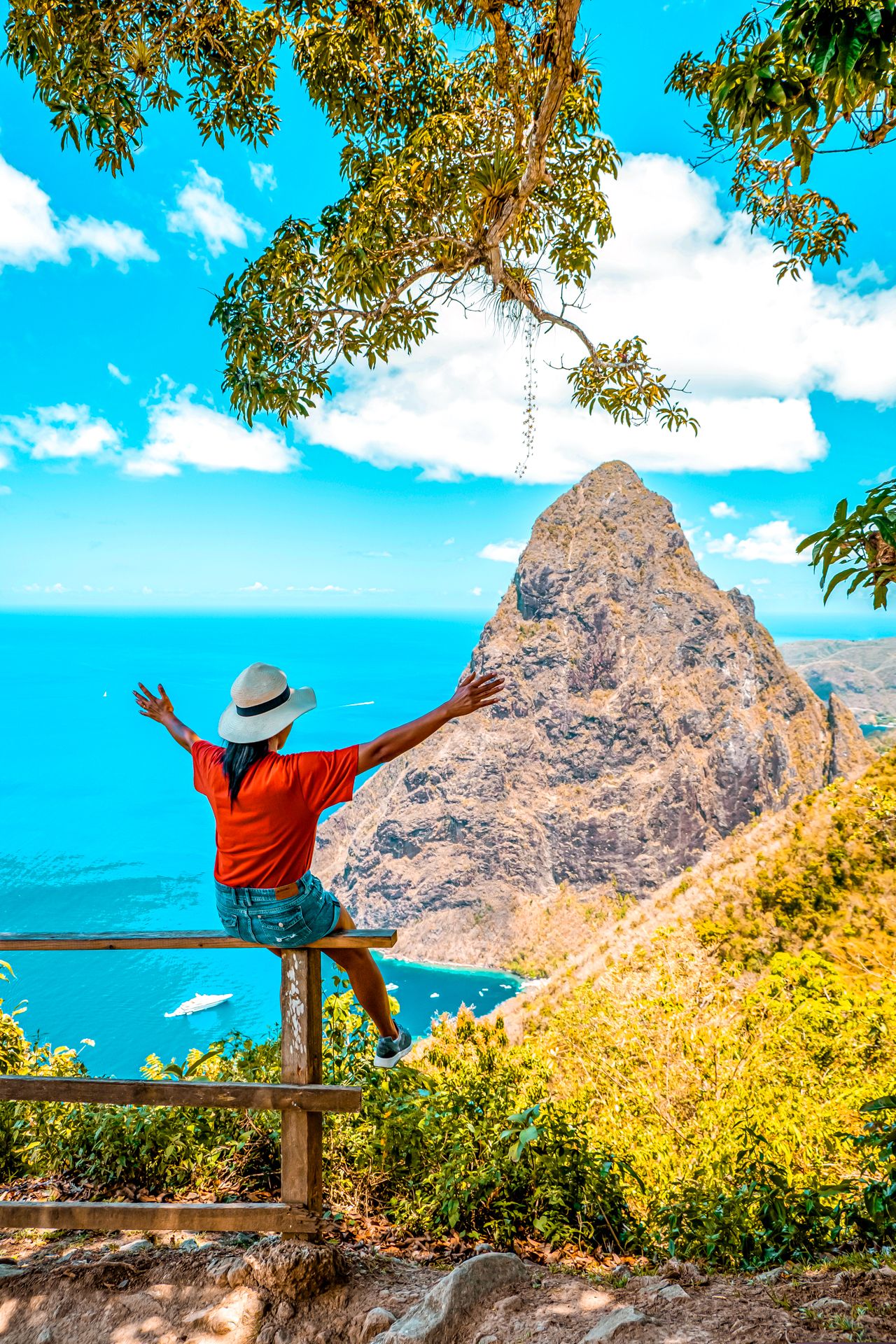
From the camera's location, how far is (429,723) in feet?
6.07

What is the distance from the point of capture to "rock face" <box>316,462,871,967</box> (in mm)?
77125

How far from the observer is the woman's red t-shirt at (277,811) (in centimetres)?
193

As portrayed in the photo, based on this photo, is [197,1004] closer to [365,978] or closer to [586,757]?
[365,978]

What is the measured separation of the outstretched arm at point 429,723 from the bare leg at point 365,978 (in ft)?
1.56

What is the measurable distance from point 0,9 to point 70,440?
148 metres

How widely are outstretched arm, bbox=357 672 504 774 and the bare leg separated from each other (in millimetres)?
474

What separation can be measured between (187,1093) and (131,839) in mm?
80033

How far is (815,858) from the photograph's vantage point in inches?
416

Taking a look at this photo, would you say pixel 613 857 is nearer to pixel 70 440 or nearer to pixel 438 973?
pixel 438 973

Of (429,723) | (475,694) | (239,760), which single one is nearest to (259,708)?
(239,760)

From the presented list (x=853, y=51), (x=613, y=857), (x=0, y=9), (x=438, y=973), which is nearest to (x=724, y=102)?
(x=853, y=51)

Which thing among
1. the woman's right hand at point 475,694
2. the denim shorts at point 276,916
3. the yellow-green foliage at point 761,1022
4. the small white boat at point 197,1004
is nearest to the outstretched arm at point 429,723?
the woman's right hand at point 475,694

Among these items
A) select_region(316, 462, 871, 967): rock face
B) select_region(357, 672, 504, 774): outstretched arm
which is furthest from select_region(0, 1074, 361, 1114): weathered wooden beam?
select_region(316, 462, 871, 967): rock face

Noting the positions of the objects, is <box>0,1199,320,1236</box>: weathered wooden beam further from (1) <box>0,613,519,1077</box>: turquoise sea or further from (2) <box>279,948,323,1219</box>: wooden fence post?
(1) <box>0,613,519,1077</box>: turquoise sea
